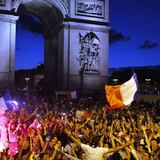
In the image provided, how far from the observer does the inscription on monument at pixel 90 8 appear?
33.0m

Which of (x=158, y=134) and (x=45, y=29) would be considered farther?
(x=45, y=29)

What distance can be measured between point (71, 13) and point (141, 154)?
25819 mm

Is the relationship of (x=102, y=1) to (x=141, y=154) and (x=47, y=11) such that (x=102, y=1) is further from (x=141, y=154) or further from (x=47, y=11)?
→ (x=141, y=154)

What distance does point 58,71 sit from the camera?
33.6 m

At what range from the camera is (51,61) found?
35781 millimetres

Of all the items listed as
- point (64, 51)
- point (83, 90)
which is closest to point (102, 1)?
point (64, 51)

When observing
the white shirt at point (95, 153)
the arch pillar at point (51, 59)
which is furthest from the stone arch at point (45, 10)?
the white shirt at point (95, 153)

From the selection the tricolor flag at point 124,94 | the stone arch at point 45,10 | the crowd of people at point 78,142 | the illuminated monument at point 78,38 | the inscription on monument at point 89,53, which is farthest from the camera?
the inscription on monument at point 89,53

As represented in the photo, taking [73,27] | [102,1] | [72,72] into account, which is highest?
[102,1]

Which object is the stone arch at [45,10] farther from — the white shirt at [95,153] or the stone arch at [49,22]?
the white shirt at [95,153]

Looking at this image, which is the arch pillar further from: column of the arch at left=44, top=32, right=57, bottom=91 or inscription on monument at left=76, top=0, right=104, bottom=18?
inscription on monument at left=76, top=0, right=104, bottom=18

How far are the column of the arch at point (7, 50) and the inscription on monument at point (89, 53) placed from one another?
19.3 feet

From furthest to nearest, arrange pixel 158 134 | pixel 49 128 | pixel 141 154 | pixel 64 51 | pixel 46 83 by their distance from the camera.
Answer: pixel 46 83 → pixel 64 51 → pixel 49 128 → pixel 158 134 → pixel 141 154

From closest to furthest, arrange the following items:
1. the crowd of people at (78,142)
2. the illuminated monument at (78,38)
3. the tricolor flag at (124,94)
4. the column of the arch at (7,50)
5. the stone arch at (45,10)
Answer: the crowd of people at (78,142) < the tricolor flag at (124,94) < the column of the arch at (7,50) < the stone arch at (45,10) < the illuminated monument at (78,38)
